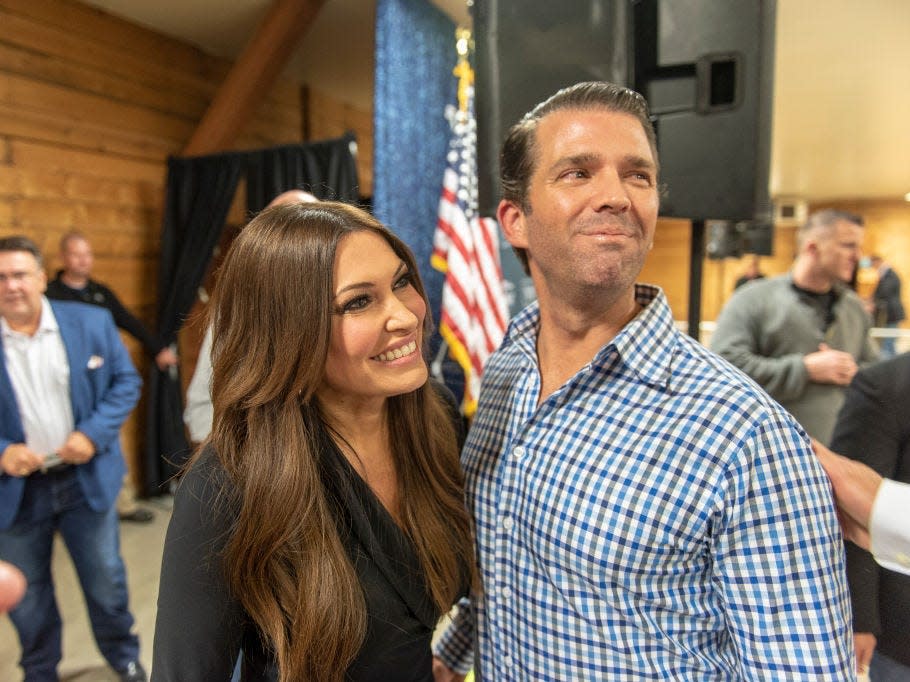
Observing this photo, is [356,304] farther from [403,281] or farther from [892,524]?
[892,524]

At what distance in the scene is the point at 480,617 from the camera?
3.79ft

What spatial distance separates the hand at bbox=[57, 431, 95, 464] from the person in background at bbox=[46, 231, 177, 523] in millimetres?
1259

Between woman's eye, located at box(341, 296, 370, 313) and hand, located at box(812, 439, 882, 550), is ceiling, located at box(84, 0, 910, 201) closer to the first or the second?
hand, located at box(812, 439, 882, 550)

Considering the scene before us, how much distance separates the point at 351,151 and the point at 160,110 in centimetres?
154

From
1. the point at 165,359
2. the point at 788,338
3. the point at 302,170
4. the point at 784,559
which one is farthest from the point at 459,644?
the point at 165,359

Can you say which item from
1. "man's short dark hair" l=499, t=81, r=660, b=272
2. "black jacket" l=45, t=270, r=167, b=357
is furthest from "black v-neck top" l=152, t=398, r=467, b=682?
"black jacket" l=45, t=270, r=167, b=357

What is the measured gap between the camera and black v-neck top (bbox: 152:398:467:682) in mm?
861

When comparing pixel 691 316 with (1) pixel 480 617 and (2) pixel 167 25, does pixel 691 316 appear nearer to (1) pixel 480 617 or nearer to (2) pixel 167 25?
(1) pixel 480 617

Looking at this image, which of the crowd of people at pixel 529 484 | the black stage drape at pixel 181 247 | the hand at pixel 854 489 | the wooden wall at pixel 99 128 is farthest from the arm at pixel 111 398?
the hand at pixel 854 489

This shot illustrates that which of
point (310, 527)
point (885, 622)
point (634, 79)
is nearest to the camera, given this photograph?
point (310, 527)

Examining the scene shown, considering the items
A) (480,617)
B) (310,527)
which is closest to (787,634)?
(480,617)

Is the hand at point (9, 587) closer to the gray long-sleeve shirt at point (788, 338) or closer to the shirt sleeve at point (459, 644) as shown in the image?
the shirt sleeve at point (459, 644)

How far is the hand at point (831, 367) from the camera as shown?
2338 mm

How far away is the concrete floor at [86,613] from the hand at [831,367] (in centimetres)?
251
